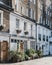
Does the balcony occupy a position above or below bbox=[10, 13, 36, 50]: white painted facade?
above

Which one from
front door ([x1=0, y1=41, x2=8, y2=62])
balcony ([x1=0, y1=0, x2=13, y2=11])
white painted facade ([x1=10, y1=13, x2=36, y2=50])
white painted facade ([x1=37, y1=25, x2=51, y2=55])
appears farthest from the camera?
white painted facade ([x1=37, y1=25, x2=51, y2=55])

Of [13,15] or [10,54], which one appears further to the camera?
[13,15]

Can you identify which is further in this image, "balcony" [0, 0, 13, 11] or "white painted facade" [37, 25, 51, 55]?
"white painted facade" [37, 25, 51, 55]

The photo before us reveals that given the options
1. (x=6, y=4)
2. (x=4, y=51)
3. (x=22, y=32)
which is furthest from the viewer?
(x=22, y=32)

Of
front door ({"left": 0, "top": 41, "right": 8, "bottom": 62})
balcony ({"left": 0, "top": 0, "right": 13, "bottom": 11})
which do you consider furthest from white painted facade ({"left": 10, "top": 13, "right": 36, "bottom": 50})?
front door ({"left": 0, "top": 41, "right": 8, "bottom": 62})

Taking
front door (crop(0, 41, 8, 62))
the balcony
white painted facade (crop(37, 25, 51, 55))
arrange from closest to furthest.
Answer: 1. front door (crop(0, 41, 8, 62))
2. the balcony
3. white painted facade (crop(37, 25, 51, 55))

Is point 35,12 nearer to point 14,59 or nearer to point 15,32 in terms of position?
point 15,32

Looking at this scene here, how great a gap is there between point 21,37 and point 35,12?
11998 mm

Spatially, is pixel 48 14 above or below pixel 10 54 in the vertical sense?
above

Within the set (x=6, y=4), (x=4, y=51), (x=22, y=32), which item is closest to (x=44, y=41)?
(x=22, y=32)

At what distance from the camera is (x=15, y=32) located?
35.4 m

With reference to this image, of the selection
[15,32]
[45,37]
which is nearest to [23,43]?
[15,32]

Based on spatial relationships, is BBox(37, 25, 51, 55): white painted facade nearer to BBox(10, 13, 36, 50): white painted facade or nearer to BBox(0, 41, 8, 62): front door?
BBox(10, 13, 36, 50): white painted facade

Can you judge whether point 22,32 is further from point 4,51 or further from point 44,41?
point 44,41
